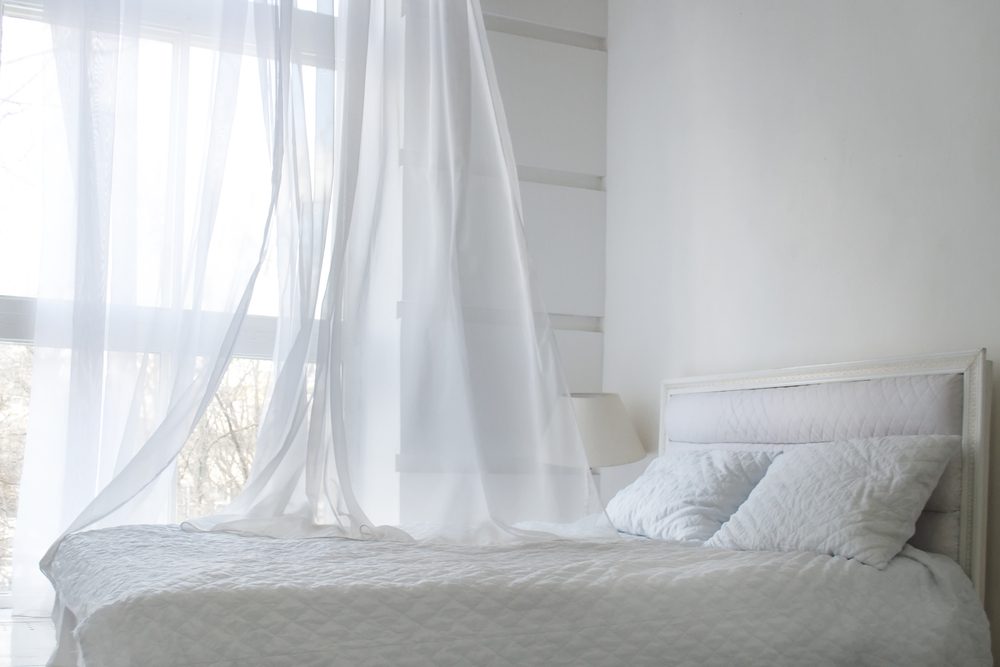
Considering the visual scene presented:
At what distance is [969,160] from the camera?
2633 millimetres

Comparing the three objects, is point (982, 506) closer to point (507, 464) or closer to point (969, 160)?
point (969, 160)

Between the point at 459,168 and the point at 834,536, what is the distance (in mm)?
1437

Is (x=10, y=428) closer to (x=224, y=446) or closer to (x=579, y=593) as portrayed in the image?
(x=224, y=446)

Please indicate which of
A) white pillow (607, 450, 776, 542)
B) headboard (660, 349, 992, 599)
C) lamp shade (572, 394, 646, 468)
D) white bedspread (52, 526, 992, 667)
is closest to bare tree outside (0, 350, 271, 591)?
lamp shade (572, 394, 646, 468)

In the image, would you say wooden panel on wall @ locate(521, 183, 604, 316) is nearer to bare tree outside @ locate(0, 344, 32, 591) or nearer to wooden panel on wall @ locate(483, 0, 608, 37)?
wooden panel on wall @ locate(483, 0, 608, 37)

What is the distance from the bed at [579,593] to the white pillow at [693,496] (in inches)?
4.1

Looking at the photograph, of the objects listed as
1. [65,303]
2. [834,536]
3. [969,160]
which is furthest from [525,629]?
[65,303]

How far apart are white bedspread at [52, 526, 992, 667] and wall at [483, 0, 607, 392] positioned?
210 centimetres

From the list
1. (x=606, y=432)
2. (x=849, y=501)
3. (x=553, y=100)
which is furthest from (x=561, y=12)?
(x=849, y=501)

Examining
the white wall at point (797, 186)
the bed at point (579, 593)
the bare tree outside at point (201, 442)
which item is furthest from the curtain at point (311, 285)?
the white wall at point (797, 186)

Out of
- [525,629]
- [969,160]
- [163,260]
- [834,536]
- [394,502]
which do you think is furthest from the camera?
[163,260]

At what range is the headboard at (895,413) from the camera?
2447mm

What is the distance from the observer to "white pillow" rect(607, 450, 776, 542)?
9.23 feet

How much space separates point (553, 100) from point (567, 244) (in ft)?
2.21
